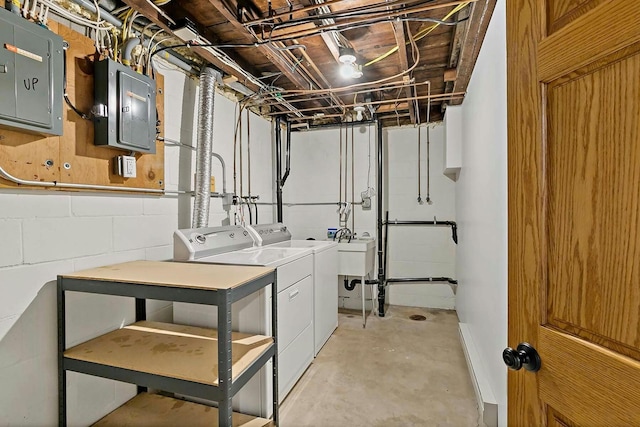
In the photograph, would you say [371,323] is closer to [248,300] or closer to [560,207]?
[248,300]

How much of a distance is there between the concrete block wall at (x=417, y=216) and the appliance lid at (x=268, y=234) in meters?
1.62

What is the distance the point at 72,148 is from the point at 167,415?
154 cm

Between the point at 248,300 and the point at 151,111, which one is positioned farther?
the point at 151,111

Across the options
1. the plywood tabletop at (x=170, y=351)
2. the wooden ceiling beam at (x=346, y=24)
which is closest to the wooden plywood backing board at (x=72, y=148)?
the plywood tabletop at (x=170, y=351)

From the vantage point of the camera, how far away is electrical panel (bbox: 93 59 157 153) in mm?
1722

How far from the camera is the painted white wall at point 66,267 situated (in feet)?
4.65

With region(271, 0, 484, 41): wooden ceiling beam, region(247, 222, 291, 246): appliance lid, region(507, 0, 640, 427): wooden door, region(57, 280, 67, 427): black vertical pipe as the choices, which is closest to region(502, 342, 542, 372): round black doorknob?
region(507, 0, 640, 427): wooden door

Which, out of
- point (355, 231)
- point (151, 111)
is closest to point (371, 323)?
point (355, 231)

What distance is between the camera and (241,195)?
3.23 meters

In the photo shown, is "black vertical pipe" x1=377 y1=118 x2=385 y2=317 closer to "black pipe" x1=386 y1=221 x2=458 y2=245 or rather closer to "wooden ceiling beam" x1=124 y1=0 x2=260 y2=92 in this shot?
"black pipe" x1=386 y1=221 x2=458 y2=245

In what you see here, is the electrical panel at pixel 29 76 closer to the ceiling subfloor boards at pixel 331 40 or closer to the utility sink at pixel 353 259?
the ceiling subfloor boards at pixel 331 40

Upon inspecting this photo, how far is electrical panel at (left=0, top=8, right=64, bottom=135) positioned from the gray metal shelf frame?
0.75m

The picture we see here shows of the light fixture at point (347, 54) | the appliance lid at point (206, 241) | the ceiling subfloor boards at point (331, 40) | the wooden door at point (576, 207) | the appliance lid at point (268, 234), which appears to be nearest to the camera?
the wooden door at point (576, 207)

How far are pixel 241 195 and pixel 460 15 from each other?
235cm
